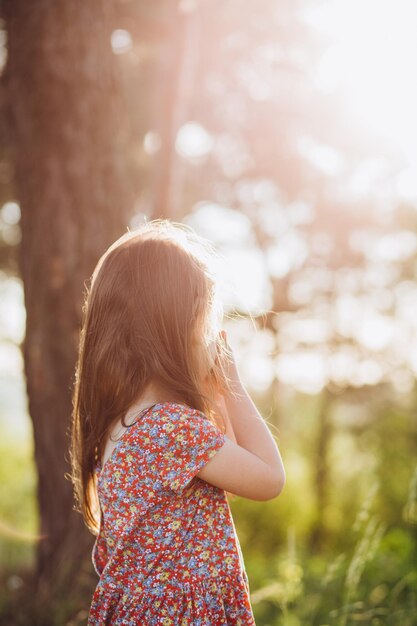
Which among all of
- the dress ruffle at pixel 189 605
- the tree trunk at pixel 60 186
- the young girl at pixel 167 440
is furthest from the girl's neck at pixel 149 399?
the tree trunk at pixel 60 186

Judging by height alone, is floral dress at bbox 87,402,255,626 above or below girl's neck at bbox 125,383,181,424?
below

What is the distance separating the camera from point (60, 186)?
3260 mm

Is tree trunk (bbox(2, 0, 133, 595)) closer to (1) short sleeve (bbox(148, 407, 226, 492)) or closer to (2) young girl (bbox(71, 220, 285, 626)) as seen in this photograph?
(2) young girl (bbox(71, 220, 285, 626))

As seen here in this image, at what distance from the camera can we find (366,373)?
1073 centimetres

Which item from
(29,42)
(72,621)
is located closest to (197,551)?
(72,621)

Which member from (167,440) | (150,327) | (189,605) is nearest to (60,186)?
(150,327)

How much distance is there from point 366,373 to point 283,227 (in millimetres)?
3174

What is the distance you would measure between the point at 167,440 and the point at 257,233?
7.87 metres

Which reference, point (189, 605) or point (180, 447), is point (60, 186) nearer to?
point (180, 447)

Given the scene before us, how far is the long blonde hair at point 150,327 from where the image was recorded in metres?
1.71

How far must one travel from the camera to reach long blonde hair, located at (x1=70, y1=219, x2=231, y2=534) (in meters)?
1.71

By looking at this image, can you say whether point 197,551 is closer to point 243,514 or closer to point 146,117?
point 146,117

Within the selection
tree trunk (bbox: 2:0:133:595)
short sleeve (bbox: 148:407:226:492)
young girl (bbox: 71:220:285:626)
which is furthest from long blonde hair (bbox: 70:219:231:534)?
tree trunk (bbox: 2:0:133:595)

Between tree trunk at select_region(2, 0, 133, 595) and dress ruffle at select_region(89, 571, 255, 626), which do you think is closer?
dress ruffle at select_region(89, 571, 255, 626)
